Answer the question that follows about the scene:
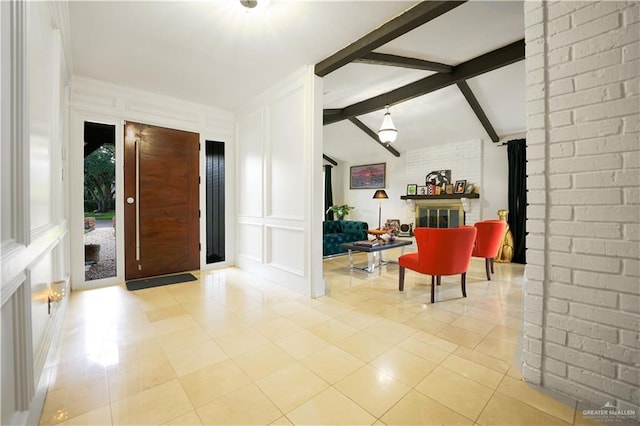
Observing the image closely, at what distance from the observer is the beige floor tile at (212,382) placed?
61.5 inches

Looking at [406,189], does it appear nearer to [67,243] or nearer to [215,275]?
[215,275]

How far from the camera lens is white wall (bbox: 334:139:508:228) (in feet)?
19.5

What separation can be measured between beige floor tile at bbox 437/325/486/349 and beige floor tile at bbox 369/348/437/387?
45cm

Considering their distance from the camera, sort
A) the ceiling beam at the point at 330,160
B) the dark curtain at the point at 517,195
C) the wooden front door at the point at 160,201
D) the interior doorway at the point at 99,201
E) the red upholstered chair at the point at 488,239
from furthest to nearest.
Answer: the ceiling beam at the point at 330,160, the dark curtain at the point at 517,195, the red upholstered chair at the point at 488,239, the wooden front door at the point at 160,201, the interior doorway at the point at 99,201

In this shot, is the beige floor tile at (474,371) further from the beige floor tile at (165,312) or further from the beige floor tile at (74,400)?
the beige floor tile at (165,312)

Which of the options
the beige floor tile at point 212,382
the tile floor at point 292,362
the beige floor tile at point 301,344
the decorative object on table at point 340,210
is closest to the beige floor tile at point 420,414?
the tile floor at point 292,362

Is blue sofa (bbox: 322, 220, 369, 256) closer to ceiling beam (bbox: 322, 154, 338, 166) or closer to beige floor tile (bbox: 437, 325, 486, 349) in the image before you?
beige floor tile (bbox: 437, 325, 486, 349)

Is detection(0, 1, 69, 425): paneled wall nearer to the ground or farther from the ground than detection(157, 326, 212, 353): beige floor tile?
farther from the ground

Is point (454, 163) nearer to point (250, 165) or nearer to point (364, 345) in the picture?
point (250, 165)

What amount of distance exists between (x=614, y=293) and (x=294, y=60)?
3.23 m

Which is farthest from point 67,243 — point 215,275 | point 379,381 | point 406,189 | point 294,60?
point 406,189

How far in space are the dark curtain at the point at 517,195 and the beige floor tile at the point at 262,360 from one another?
536 cm

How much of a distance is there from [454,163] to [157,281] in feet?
20.8

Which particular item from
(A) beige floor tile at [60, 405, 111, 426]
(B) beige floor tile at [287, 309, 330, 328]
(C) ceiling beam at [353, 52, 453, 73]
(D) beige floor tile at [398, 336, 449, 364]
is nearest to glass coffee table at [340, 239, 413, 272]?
(B) beige floor tile at [287, 309, 330, 328]
